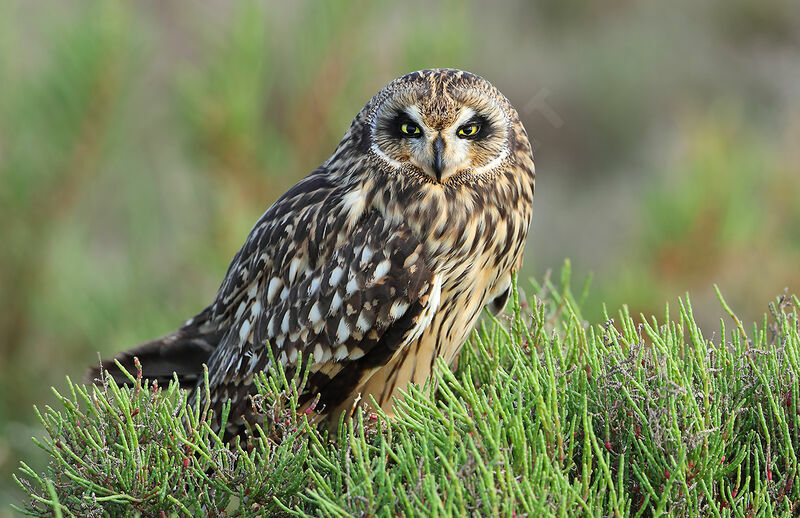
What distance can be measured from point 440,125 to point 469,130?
0.11 metres

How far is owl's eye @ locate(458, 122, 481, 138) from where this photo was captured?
81.2 inches

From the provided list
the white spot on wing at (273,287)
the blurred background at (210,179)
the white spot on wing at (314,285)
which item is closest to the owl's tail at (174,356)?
the white spot on wing at (273,287)

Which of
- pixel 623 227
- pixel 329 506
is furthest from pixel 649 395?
pixel 623 227

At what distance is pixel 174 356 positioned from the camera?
244 centimetres

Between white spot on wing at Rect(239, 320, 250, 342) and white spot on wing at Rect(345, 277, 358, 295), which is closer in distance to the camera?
white spot on wing at Rect(345, 277, 358, 295)

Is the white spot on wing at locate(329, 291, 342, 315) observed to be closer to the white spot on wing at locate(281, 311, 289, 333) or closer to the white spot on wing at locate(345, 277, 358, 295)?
the white spot on wing at locate(345, 277, 358, 295)

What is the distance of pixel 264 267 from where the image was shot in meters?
2.29

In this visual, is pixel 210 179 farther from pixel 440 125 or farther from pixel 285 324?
pixel 440 125

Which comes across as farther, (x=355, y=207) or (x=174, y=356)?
(x=174, y=356)

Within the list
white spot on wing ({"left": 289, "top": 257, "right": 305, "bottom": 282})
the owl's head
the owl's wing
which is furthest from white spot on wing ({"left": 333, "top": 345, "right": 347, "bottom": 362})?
the owl's head

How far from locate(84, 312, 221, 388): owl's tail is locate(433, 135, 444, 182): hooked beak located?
873 mm

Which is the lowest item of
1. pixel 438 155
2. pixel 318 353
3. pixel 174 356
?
pixel 174 356

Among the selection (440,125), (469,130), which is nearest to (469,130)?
(469,130)

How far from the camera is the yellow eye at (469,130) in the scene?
206cm
